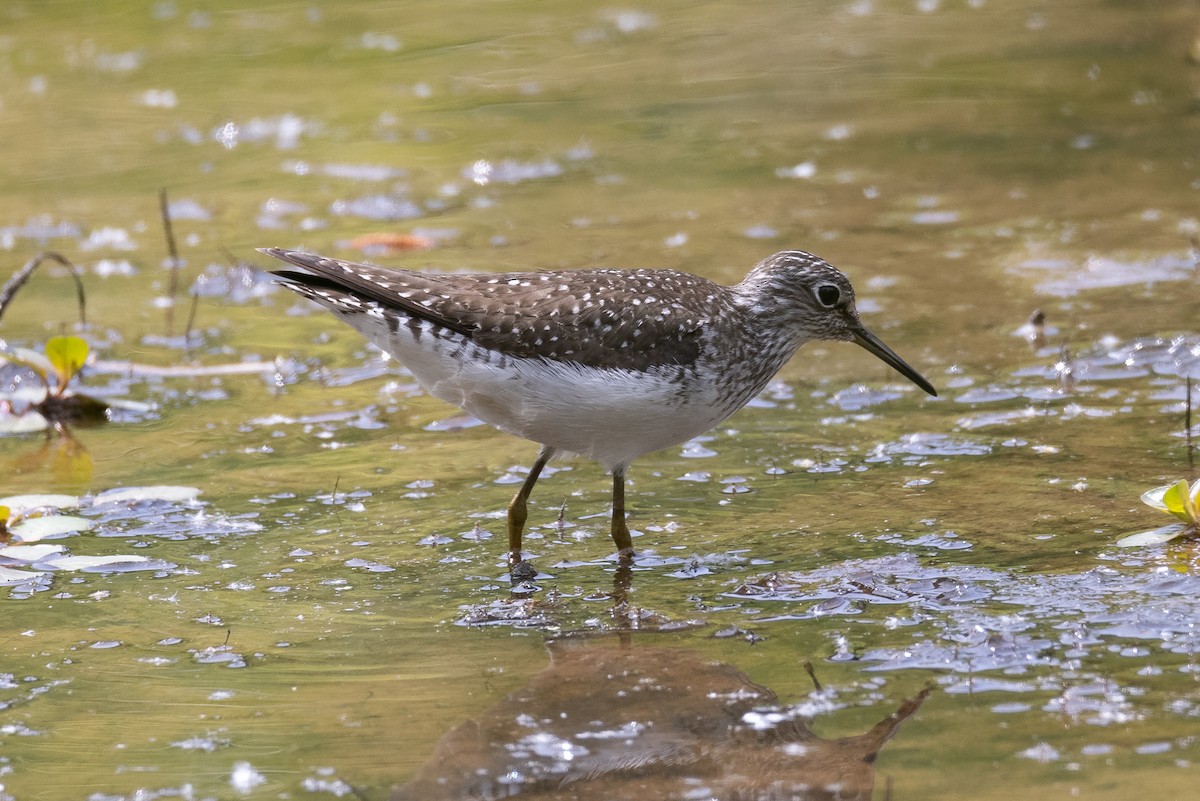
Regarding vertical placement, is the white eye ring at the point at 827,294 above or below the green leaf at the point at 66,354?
above

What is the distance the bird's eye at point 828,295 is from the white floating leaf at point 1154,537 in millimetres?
1851

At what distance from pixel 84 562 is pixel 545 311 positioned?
2.14 metres

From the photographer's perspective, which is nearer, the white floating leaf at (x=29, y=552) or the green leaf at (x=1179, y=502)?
the green leaf at (x=1179, y=502)

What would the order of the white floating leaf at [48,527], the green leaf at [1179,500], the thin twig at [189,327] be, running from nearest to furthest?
1. the green leaf at [1179,500]
2. the white floating leaf at [48,527]
3. the thin twig at [189,327]

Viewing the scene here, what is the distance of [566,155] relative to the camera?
12359 millimetres

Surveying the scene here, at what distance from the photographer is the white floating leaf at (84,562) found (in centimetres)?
602

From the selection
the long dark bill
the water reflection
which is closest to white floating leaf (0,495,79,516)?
the water reflection

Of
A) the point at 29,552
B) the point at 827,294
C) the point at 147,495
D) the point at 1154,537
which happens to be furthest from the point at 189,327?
the point at 1154,537

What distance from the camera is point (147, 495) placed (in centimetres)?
675

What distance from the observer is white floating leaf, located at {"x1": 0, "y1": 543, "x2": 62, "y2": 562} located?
6.01 meters

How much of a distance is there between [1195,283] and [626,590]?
470cm

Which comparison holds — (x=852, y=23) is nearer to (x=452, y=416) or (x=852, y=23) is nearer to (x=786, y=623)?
(x=452, y=416)

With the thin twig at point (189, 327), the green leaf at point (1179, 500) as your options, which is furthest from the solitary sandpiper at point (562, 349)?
the thin twig at point (189, 327)

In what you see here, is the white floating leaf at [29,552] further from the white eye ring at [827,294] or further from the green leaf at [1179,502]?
the green leaf at [1179,502]
